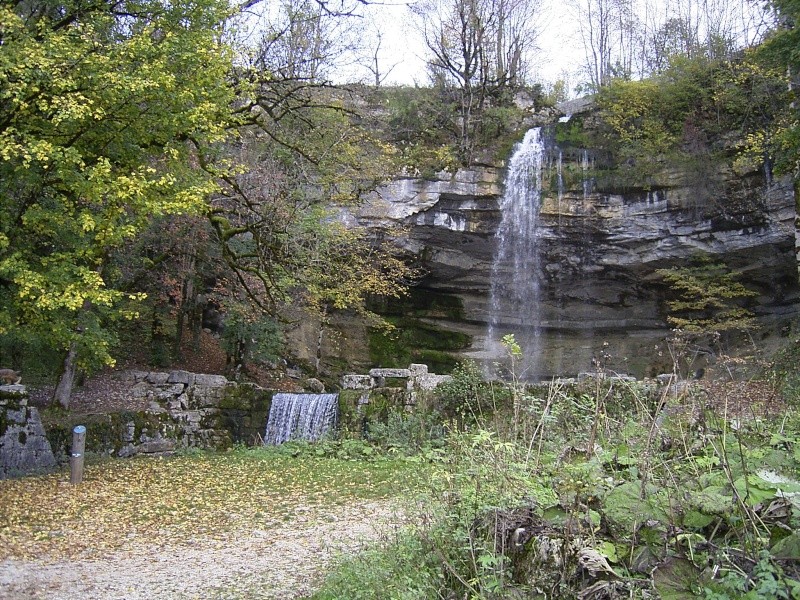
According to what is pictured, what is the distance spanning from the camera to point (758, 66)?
16922 mm

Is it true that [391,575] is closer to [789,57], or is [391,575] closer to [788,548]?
[788,548]

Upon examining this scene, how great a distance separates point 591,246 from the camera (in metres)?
20.4

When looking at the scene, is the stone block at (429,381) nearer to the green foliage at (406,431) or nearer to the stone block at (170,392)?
the green foliage at (406,431)

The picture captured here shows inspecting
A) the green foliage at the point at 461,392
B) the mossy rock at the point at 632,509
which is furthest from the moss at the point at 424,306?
the mossy rock at the point at 632,509

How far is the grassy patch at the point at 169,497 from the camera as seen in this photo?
6.25 metres

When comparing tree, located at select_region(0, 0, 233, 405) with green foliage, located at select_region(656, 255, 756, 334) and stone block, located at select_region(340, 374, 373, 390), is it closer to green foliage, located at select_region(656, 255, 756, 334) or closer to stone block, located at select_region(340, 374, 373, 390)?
stone block, located at select_region(340, 374, 373, 390)

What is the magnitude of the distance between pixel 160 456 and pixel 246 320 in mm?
5269

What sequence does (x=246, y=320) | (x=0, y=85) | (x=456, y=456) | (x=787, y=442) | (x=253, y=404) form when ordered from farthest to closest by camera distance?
1. (x=246, y=320)
2. (x=253, y=404)
3. (x=0, y=85)
4. (x=456, y=456)
5. (x=787, y=442)

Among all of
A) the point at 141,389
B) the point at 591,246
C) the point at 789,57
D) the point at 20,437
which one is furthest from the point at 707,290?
the point at 20,437

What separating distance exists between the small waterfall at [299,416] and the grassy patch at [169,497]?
232cm

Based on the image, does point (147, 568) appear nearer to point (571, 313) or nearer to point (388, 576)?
point (388, 576)

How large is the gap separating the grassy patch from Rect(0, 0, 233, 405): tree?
6.40 ft

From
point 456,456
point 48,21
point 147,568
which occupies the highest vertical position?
point 48,21

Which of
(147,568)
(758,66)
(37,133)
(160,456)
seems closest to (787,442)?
(147,568)
